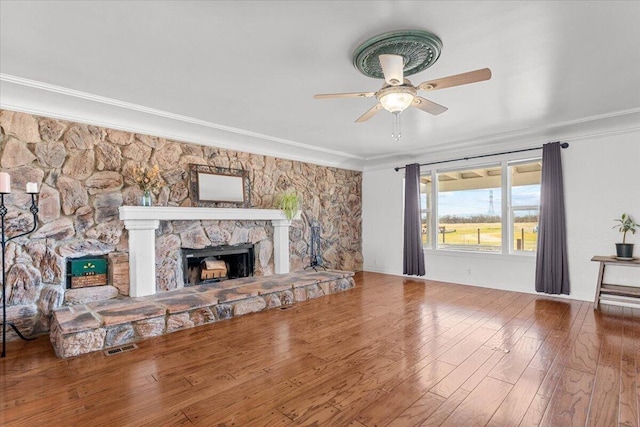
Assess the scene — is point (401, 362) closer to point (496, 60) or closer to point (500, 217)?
point (496, 60)

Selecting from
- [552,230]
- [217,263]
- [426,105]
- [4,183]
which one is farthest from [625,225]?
[4,183]

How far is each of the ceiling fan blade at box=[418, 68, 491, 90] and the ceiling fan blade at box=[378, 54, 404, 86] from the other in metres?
0.22

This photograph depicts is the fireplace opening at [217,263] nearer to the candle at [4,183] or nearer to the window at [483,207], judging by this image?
the candle at [4,183]

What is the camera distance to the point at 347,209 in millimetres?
7180

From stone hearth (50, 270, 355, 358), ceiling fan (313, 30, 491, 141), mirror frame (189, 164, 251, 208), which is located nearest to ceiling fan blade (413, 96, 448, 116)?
ceiling fan (313, 30, 491, 141)

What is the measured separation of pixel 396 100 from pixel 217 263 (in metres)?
3.60

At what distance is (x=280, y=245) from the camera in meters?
5.57

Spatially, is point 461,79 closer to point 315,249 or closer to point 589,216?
point 589,216

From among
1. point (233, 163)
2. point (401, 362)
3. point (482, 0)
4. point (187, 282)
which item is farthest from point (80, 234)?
point (482, 0)

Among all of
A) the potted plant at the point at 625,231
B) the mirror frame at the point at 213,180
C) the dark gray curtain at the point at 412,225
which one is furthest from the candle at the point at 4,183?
the potted plant at the point at 625,231

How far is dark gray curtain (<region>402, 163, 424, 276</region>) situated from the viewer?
6.30m

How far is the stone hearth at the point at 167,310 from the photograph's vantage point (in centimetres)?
290

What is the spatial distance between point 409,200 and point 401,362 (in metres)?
4.19

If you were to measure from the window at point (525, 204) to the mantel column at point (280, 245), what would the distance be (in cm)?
389
